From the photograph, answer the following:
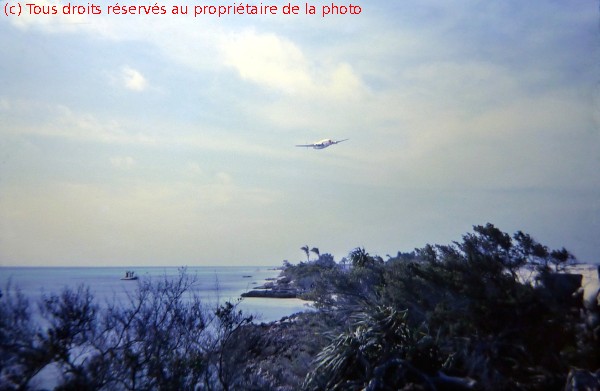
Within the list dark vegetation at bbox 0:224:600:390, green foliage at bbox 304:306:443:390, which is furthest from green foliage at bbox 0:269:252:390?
green foliage at bbox 304:306:443:390

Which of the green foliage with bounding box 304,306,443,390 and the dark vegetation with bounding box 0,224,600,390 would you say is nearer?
the dark vegetation with bounding box 0,224,600,390

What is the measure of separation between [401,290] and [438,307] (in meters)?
2.41

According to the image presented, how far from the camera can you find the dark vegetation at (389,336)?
1094 centimetres

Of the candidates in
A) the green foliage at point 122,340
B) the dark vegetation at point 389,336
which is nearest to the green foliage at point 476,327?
the dark vegetation at point 389,336

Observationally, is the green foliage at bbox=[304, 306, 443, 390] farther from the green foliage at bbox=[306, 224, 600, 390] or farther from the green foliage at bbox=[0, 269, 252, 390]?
the green foliage at bbox=[0, 269, 252, 390]

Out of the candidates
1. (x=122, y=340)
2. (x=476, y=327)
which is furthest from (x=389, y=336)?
(x=122, y=340)

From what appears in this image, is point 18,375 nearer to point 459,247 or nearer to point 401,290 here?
point 401,290

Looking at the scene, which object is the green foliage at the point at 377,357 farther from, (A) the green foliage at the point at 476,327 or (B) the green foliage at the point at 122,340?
(B) the green foliage at the point at 122,340

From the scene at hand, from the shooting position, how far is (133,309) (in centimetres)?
1386

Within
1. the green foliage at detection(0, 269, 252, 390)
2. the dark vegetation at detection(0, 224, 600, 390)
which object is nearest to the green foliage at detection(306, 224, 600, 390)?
the dark vegetation at detection(0, 224, 600, 390)

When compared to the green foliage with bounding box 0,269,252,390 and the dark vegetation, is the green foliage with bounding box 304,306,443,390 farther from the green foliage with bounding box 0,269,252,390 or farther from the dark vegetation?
the green foliage with bounding box 0,269,252,390

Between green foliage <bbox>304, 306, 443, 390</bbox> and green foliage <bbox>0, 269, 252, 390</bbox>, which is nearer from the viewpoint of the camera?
green foliage <bbox>0, 269, 252, 390</bbox>

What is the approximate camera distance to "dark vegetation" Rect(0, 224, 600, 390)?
35.9 ft

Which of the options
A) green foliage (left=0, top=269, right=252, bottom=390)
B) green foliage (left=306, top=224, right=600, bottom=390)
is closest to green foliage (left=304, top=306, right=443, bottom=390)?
green foliage (left=306, top=224, right=600, bottom=390)
